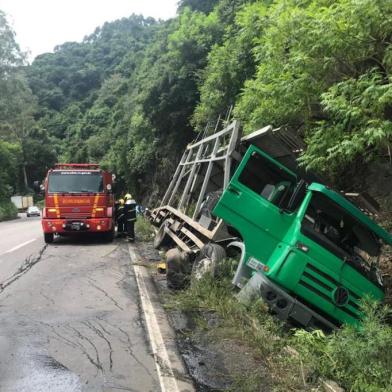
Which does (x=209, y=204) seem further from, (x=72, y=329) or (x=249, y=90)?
(x=72, y=329)

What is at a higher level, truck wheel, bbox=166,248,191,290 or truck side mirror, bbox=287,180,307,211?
truck side mirror, bbox=287,180,307,211

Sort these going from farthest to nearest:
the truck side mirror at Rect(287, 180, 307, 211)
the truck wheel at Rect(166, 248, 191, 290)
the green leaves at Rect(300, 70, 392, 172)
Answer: the truck wheel at Rect(166, 248, 191, 290)
the truck side mirror at Rect(287, 180, 307, 211)
the green leaves at Rect(300, 70, 392, 172)

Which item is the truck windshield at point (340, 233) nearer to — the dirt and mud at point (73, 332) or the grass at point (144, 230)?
the dirt and mud at point (73, 332)

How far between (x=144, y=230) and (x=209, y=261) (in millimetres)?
10152

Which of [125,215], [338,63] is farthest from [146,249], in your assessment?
[338,63]

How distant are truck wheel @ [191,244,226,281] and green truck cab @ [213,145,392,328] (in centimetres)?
92

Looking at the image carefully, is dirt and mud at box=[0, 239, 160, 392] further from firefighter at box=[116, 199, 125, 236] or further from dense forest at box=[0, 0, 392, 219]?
firefighter at box=[116, 199, 125, 236]

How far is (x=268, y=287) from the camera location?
615cm

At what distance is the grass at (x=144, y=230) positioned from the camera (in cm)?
1681

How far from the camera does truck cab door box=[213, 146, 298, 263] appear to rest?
6.80 meters

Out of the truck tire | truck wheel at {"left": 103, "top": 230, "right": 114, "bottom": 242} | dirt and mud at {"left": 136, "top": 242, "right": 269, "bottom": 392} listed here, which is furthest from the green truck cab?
truck wheel at {"left": 103, "top": 230, "right": 114, "bottom": 242}

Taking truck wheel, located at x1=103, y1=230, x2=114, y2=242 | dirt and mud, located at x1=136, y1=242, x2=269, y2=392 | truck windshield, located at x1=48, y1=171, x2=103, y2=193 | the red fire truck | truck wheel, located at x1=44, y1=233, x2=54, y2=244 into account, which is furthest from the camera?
truck wheel, located at x1=103, y1=230, x2=114, y2=242

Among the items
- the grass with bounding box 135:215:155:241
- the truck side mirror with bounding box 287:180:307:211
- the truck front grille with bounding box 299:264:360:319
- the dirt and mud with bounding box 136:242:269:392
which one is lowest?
the grass with bounding box 135:215:155:241

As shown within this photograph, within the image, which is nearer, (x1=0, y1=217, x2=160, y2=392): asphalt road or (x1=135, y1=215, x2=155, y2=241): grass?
(x1=0, y1=217, x2=160, y2=392): asphalt road
